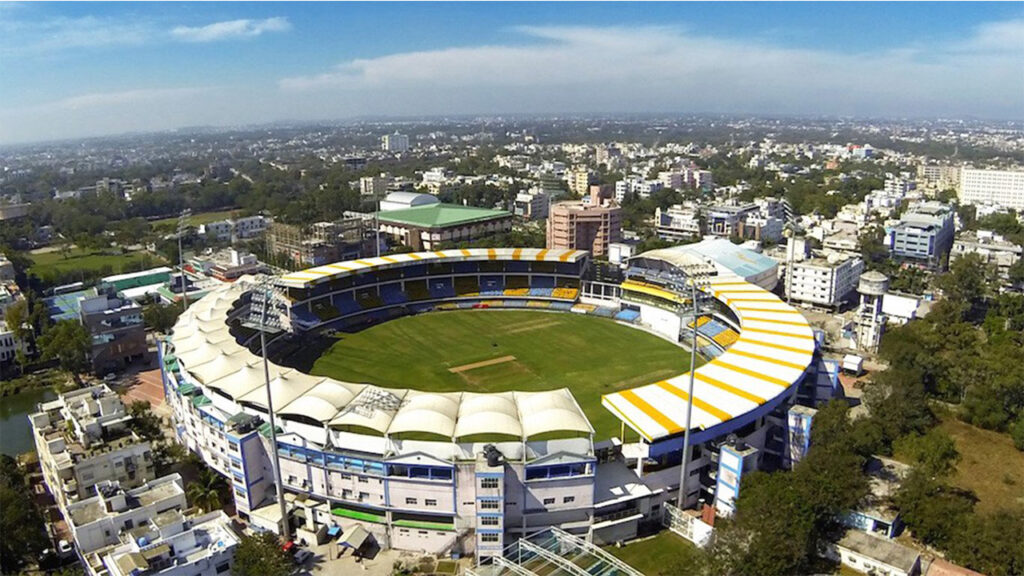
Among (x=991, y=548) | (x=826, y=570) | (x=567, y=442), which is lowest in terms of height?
(x=826, y=570)

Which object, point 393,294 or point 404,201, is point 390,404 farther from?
point 404,201

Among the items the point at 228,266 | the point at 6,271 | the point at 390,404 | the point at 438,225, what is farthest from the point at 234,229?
the point at 390,404

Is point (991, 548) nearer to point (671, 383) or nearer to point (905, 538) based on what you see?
point (905, 538)

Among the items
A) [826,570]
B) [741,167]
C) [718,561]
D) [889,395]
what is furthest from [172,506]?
[741,167]

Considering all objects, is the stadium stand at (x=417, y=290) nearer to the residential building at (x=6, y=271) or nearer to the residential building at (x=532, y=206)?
the residential building at (x=6, y=271)

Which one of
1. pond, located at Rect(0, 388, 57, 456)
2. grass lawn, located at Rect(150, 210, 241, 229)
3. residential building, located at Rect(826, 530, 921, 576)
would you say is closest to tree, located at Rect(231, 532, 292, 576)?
residential building, located at Rect(826, 530, 921, 576)

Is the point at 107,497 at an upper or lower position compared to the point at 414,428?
lower

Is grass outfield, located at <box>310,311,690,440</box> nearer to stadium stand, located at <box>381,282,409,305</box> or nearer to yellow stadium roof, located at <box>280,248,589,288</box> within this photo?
stadium stand, located at <box>381,282,409,305</box>
